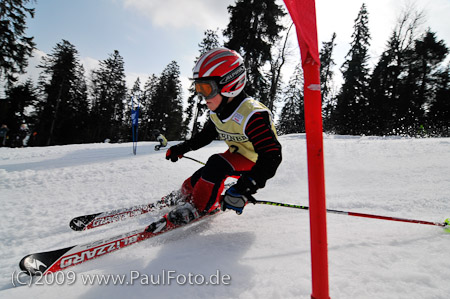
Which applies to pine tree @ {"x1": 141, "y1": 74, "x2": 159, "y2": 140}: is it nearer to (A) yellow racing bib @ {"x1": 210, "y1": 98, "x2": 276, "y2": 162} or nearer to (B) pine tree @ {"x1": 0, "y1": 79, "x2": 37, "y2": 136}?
(B) pine tree @ {"x1": 0, "y1": 79, "x2": 37, "y2": 136}

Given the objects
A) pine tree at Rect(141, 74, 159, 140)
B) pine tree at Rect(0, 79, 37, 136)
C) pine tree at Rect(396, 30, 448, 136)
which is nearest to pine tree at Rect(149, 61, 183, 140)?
pine tree at Rect(141, 74, 159, 140)

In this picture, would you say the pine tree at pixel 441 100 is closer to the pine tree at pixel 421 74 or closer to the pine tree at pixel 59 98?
the pine tree at pixel 421 74

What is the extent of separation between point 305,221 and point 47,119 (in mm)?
39826

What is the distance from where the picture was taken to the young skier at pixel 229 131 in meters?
2.20

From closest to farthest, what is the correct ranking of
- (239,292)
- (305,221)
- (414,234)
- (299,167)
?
(239,292) < (414,234) < (305,221) < (299,167)

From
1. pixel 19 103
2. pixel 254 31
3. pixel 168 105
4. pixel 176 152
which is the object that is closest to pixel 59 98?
pixel 19 103

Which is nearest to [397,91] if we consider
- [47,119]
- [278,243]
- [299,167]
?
[299,167]

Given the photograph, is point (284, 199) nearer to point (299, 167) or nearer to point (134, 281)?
point (299, 167)

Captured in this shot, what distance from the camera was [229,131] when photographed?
2.76 m

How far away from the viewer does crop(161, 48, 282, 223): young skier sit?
A: 2201 mm

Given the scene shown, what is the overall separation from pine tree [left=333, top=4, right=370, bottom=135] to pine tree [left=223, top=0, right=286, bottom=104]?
13552 mm

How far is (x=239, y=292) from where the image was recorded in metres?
1.33

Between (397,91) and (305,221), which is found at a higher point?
(397,91)

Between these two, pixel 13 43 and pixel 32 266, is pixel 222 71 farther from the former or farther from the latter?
pixel 13 43
